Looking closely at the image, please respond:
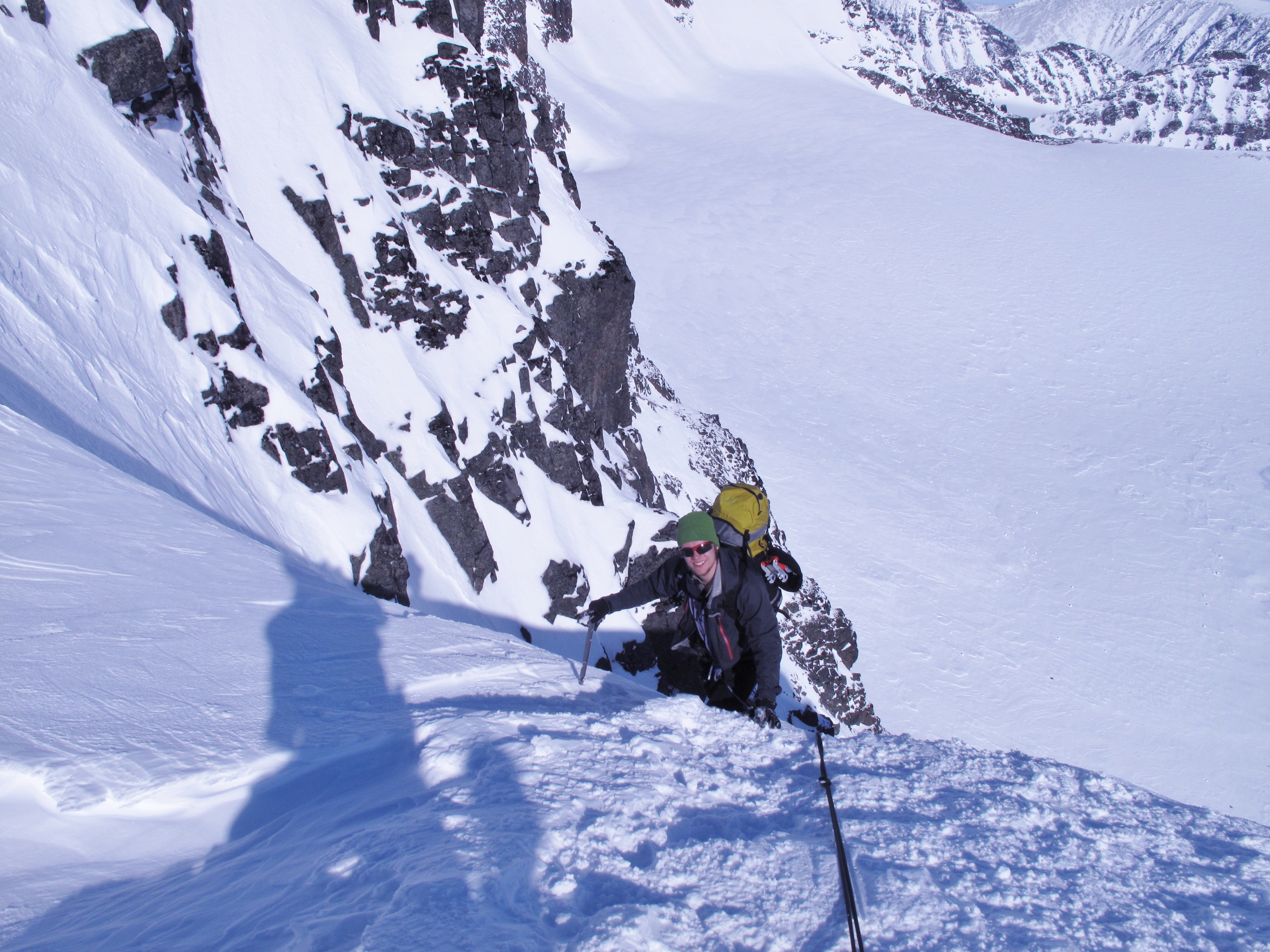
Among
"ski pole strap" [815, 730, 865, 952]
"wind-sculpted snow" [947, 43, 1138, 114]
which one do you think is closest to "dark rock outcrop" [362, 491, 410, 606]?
"ski pole strap" [815, 730, 865, 952]

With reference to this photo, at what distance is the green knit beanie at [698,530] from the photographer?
4.10 m

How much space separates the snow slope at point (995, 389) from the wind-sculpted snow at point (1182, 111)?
8477cm

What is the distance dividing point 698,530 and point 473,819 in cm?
181

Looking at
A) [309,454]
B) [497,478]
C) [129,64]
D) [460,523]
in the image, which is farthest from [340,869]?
[497,478]

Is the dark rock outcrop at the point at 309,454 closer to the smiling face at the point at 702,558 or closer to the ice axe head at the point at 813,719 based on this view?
the smiling face at the point at 702,558

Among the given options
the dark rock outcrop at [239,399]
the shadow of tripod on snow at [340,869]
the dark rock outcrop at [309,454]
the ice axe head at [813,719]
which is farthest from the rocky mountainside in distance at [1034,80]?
the shadow of tripod on snow at [340,869]

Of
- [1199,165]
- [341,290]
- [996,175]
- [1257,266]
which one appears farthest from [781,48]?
[341,290]

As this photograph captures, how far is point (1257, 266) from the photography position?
133 feet

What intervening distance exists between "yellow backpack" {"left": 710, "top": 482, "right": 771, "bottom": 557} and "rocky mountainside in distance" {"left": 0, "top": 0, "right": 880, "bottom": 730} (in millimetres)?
5316

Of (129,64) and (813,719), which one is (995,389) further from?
(129,64)

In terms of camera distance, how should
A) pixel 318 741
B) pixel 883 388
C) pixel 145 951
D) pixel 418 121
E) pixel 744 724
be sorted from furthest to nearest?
pixel 883 388 < pixel 418 121 < pixel 744 724 < pixel 318 741 < pixel 145 951

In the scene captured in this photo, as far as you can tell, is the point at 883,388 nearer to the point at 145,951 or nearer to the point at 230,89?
the point at 230,89

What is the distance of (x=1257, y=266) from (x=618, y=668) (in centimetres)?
4334

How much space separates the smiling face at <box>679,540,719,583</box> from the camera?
4.12 meters
